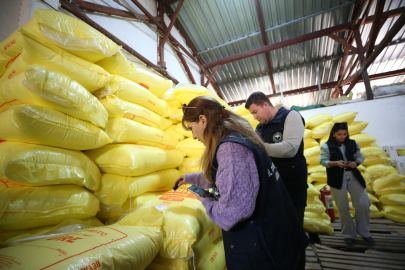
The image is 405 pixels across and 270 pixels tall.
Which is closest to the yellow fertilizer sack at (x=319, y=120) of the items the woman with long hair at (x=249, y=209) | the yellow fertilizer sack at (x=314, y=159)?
the yellow fertilizer sack at (x=314, y=159)

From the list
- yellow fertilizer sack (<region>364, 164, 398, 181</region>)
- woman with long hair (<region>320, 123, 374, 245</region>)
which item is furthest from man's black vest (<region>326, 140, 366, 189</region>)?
yellow fertilizer sack (<region>364, 164, 398, 181</region>)

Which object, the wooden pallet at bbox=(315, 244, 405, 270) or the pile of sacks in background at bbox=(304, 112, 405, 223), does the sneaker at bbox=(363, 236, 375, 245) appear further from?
the pile of sacks in background at bbox=(304, 112, 405, 223)

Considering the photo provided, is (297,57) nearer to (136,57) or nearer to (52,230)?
(136,57)

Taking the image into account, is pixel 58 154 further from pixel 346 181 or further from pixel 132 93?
pixel 346 181

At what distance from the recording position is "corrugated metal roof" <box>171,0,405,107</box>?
14.8 ft

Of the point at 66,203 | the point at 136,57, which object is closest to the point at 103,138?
the point at 66,203

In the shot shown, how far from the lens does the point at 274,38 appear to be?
5.29m

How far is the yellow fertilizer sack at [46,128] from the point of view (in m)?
0.93

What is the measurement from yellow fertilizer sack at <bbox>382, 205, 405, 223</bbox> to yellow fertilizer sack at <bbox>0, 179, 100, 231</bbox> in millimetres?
4023

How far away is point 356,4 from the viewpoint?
170 inches

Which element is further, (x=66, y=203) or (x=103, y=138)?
(x=103, y=138)

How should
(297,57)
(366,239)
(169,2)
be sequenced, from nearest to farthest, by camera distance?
1. (366,239)
2. (169,2)
3. (297,57)

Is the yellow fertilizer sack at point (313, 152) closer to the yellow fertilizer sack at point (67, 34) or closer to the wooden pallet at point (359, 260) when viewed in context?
the wooden pallet at point (359, 260)

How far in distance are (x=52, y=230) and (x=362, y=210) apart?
3124 millimetres
